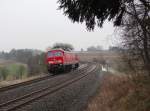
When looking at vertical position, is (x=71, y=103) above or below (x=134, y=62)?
below

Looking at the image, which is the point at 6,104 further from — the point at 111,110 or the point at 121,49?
the point at 121,49

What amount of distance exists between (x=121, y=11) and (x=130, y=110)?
2.92 metres

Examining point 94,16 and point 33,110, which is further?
point 33,110

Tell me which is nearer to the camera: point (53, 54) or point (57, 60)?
point (57, 60)

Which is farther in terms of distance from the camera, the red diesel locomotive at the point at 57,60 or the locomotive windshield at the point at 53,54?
the locomotive windshield at the point at 53,54

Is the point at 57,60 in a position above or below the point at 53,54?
below

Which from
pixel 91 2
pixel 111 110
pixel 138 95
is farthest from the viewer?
pixel 111 110

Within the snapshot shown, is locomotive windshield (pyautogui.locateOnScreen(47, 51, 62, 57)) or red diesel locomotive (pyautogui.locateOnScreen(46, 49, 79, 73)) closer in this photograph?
red diesel locomotive (pyautogui.locateOnScreen(46, 49, 79, 73))

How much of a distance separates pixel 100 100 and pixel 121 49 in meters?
3.64

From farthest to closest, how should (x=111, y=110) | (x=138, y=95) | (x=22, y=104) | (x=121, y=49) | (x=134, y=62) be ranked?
(x=121, y=49), (x=134, y=62), (x=22, y=104), (x=111, y=110), (x=138, y=95)

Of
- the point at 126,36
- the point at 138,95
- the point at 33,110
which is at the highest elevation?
the point at 126,36

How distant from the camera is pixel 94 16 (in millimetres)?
8648

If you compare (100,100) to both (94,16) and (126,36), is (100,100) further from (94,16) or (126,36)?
(94,16)

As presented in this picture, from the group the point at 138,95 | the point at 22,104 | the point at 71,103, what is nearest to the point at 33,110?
the point at 22,104
